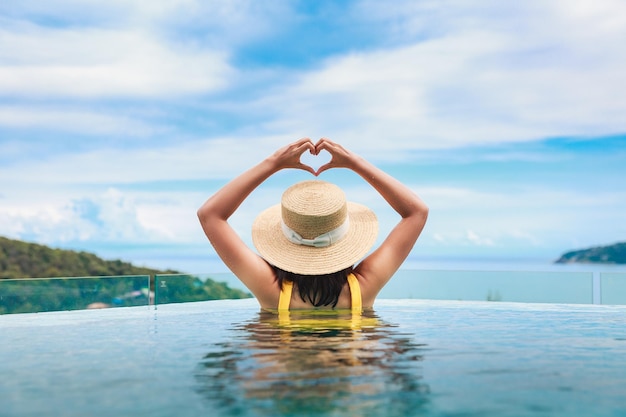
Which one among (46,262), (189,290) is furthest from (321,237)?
(46,262)

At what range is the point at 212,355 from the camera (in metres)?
2.77

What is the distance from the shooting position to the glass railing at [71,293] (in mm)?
6430

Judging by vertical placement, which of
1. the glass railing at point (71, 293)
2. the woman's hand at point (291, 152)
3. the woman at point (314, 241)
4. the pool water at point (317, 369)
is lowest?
the pool water at point (317, 369)

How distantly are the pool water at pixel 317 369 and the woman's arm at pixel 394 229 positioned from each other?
369 millimetres

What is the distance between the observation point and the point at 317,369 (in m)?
2.41

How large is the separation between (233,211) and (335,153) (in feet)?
2.16

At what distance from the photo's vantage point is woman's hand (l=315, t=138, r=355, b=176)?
425cm

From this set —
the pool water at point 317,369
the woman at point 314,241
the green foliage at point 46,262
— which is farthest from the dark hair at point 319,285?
the green foliage at point 46,262

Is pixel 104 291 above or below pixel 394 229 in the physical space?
below

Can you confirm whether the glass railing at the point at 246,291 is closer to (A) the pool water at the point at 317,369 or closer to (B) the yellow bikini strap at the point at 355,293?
(A) the pool water at the point at 317,369

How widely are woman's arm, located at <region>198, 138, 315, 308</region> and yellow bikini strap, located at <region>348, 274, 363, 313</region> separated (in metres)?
0.42

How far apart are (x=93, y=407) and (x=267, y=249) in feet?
7.81

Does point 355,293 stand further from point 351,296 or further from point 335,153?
point 335,153

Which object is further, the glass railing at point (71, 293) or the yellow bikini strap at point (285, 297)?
the glass railing at point (71, 293)
